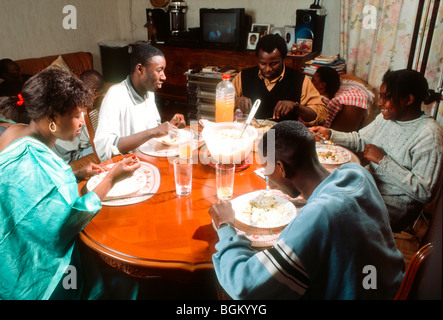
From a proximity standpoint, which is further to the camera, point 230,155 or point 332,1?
point 332,1

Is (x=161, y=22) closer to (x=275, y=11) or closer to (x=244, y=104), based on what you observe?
(x=275, y=11)

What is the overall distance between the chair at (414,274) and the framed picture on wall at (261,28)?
13.0 feet

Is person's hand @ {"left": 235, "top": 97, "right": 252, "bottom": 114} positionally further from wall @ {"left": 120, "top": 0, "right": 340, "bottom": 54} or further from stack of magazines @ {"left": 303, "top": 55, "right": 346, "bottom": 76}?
wall @ {"left": 120, "top": 0, "right": 340, "bottom": 54}

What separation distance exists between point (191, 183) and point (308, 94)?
1633 mm

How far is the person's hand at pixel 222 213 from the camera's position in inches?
47.1

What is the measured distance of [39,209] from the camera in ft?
3.84

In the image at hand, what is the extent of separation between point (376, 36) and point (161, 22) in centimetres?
311

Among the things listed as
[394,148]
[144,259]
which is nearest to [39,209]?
[144,259]

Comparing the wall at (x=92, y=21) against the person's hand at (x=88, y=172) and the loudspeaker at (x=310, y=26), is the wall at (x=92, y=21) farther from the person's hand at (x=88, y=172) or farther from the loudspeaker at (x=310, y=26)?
the person's hand at (x=88, y=172)

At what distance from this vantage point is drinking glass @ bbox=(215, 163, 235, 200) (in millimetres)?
1438

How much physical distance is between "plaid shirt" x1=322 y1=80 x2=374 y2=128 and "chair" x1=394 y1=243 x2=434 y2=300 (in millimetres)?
2324

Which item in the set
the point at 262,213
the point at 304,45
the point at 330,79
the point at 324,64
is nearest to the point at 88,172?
the point at 262,213
